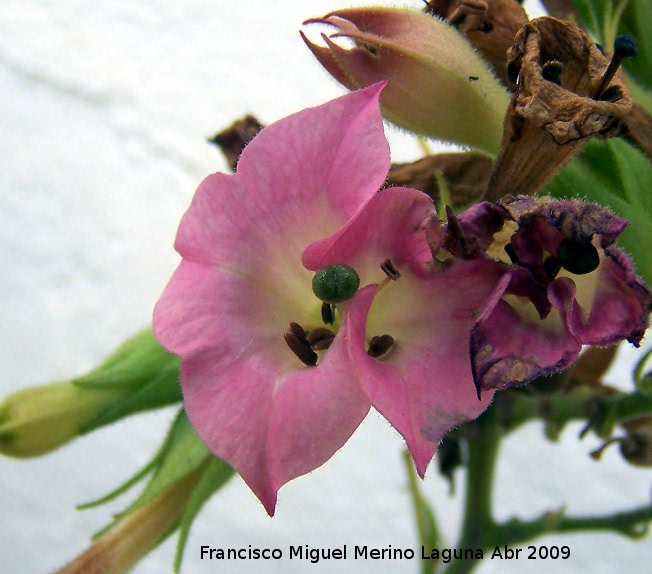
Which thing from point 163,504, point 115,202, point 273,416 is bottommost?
point 115,202

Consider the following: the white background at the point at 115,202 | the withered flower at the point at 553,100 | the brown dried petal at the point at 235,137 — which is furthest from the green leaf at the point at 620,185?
the white background at the point at 115,202

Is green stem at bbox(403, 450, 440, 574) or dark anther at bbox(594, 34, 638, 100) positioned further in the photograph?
green stem at bbox(403, 450, 440, 574)

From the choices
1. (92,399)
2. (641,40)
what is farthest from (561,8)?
(92,399)

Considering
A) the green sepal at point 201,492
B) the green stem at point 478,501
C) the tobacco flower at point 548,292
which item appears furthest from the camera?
the green stem at point 478,501

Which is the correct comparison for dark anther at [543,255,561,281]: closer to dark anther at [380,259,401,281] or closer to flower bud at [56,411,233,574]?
dark anther at [380,259,401,281]

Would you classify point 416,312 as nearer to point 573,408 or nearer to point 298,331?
point 298,331

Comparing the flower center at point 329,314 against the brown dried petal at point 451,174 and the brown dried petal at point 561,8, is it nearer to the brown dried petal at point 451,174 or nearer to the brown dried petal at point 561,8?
the brown dried petal at point 451,174

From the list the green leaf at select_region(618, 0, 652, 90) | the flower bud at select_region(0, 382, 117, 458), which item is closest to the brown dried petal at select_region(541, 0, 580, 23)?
the green leaf at select_region(618, 0, 652, 90)
